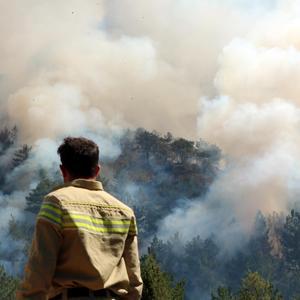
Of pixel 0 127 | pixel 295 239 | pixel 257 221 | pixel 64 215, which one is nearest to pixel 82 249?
pixel 64 215

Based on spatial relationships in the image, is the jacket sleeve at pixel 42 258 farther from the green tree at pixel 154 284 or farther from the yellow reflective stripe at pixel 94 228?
the green tree at pixel 154 284

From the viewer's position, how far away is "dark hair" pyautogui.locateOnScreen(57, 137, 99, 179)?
4.54 metres

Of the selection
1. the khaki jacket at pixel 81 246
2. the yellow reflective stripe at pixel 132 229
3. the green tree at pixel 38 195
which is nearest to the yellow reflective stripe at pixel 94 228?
the khaki jacket at pixel 81 246

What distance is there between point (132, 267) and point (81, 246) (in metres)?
0.51

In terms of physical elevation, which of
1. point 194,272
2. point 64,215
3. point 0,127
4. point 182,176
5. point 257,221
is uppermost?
point 0,127

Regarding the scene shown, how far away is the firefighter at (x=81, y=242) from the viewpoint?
422 centimetres

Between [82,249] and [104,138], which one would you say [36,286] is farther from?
[104,138]

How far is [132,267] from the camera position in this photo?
472cm

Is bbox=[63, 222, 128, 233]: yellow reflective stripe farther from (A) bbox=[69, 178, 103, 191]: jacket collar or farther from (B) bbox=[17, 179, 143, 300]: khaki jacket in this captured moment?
(A) bbox=[69, 178, 103, 191]: jacket collar

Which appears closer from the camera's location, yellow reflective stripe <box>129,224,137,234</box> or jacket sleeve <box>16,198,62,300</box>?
jacket sleeve <box>16,198,62,300</box>

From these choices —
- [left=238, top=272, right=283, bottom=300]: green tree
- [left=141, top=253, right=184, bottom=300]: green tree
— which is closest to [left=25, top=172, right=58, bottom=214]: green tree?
[left=238, top=272, right=283, bottom=300]: green tree

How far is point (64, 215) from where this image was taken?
4.38m

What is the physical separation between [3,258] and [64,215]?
83.6 metres

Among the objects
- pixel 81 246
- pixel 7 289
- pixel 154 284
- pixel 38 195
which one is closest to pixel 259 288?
pixel 154 284
